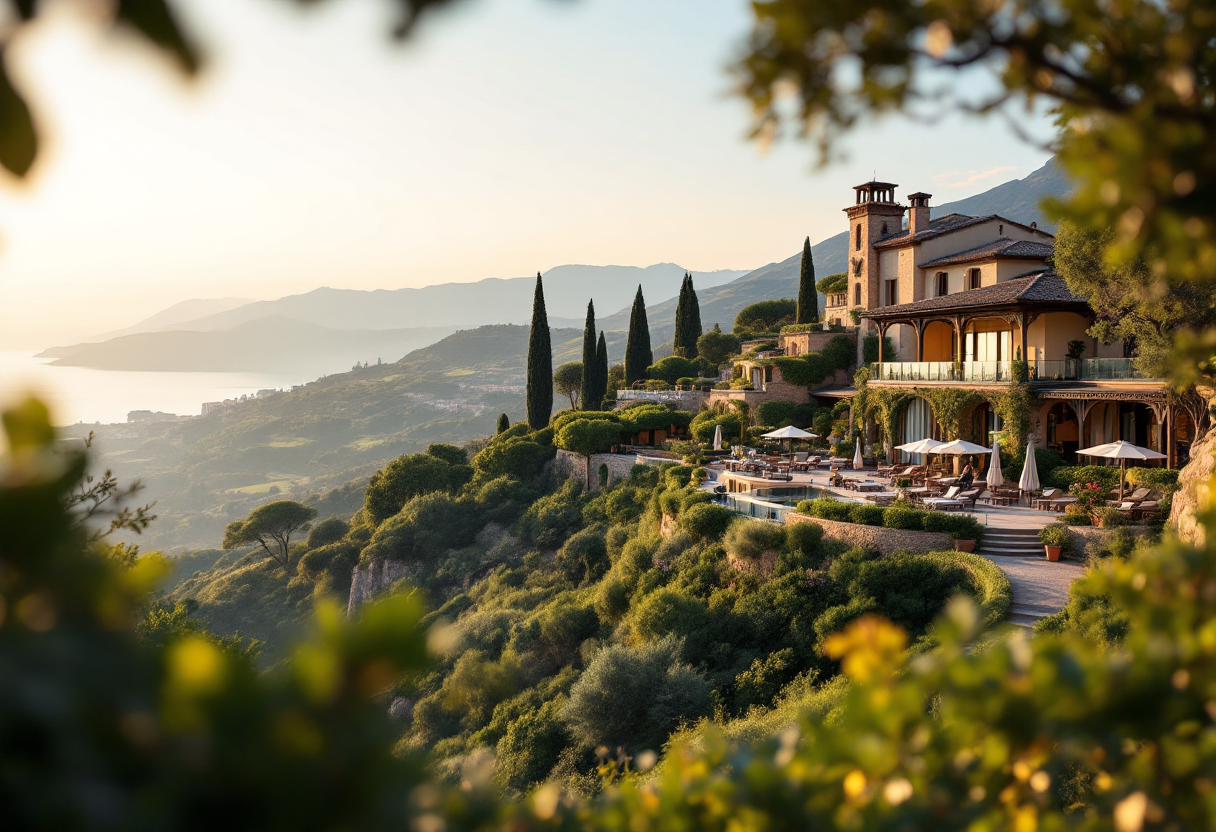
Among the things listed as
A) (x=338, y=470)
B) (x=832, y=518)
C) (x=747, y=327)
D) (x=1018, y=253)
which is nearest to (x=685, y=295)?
(x=747, y=327)

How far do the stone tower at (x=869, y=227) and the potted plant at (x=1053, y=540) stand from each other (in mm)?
26198

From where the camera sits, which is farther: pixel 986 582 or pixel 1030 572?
pixel 1030 572

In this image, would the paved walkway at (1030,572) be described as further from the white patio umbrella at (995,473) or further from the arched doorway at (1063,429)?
the arched doorway at (1063,429)

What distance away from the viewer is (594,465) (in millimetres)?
36188

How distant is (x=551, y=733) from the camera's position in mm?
16297

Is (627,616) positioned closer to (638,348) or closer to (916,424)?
(916,424)

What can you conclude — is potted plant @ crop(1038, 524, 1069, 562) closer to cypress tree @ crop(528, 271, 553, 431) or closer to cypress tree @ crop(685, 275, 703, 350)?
cypress tree @ crop(528, 271, 553, 431)

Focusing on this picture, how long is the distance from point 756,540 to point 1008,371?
13377mm

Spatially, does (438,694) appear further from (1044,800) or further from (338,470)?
(338,470)

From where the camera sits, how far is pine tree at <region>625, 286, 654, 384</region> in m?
54.6

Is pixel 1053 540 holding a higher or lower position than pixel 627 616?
higher

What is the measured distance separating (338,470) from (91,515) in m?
119

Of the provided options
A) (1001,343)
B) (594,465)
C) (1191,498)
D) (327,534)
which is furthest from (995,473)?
(327,534)

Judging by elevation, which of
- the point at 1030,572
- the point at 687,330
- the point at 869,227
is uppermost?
the point at 869,227
